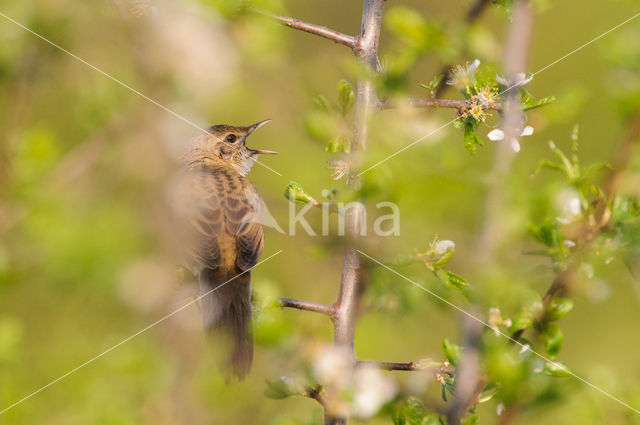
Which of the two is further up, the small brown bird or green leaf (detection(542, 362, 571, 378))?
green leaf (detection(542, 362, 571, 378))

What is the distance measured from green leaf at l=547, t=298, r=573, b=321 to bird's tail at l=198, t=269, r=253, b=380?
4.99 feet

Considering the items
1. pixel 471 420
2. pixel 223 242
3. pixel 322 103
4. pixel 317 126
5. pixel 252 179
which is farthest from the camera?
pixel 223 242

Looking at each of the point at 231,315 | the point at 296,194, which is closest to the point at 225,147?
the point at 231,315

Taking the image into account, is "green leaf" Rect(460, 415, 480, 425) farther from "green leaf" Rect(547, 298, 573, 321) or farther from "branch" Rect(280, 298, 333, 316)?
"branch" Rect(280, 298, 333, 316)

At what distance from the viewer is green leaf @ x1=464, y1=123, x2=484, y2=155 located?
197cm

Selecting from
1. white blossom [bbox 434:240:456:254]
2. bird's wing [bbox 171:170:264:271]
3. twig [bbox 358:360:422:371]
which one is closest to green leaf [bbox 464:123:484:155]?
white blossom [bbox 434:240:456:254]

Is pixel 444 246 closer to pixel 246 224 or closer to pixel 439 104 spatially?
pixel 439 104

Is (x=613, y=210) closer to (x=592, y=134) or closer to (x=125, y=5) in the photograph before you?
(x=125, y=5)

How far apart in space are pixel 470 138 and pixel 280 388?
986mm

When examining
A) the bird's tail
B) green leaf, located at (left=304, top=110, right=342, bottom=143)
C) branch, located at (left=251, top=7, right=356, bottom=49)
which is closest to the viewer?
green leaf, located at (left=304, top=110, right=342, bottom=143)

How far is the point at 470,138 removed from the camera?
2.02 metres

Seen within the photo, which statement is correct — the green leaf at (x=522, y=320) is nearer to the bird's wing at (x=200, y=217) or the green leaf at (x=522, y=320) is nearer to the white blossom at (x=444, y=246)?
the white blossom at (x=444, y=246)

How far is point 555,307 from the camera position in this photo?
169 cm

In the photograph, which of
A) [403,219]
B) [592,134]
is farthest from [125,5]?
[592,134]
